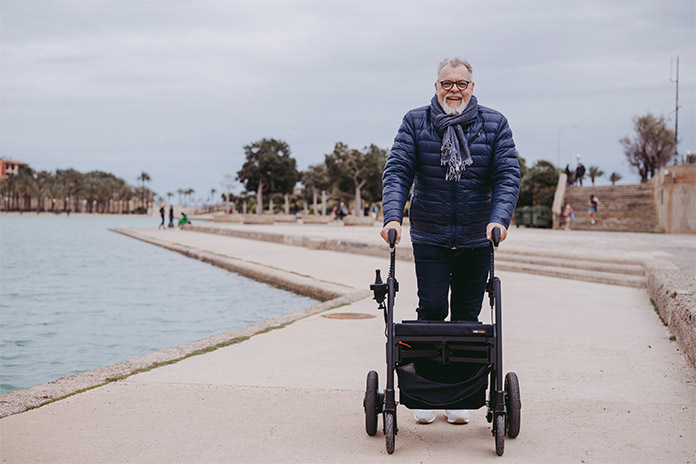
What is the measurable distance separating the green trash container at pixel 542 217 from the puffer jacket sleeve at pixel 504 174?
129 ft

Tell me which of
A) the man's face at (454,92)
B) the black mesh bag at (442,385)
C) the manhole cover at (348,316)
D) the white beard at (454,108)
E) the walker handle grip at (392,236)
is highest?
the man's face at (454,92)

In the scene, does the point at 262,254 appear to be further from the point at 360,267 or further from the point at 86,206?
the point at 86,206

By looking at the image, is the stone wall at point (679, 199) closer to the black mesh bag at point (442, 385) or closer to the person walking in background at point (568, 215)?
the person walking in background at point (568, 215)

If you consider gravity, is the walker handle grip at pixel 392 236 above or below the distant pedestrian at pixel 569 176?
below

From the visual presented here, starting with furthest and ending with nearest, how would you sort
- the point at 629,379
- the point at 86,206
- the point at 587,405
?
the point at 86,206
the point at 629,379
the point at 587,405

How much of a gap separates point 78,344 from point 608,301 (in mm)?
6869

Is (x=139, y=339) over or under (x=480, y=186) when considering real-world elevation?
under

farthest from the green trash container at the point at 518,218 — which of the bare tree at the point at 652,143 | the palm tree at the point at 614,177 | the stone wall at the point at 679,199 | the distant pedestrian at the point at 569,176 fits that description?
the palm tree at the point at 614,177

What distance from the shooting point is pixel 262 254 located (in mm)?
20281

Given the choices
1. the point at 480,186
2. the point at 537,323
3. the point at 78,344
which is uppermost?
the point at 480,186

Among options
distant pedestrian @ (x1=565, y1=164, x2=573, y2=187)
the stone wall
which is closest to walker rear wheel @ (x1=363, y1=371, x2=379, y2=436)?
the stone wall

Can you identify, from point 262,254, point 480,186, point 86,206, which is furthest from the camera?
point 86,206

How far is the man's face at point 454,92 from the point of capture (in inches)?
143

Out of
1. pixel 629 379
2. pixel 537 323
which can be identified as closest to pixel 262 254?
pixel 537 323
